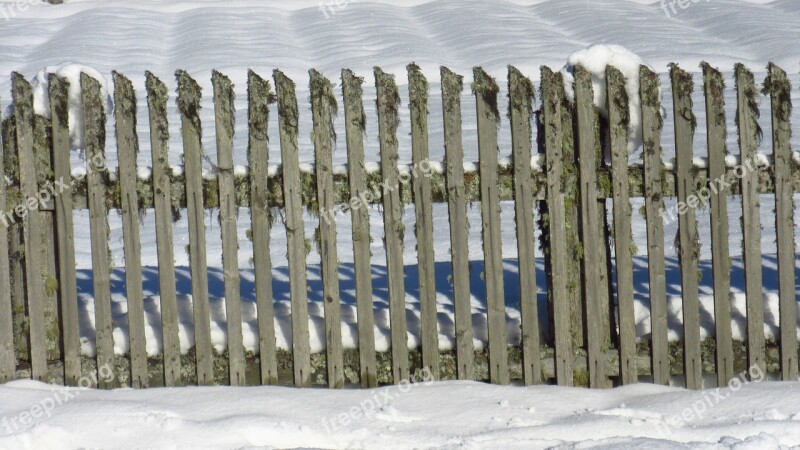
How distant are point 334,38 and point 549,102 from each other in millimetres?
10216

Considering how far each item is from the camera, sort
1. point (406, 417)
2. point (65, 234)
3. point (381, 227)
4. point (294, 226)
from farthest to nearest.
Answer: point (381, 227) → point (65, 234) → point (294, 226) → point (406, 417)

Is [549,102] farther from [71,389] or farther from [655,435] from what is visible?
[71,389]

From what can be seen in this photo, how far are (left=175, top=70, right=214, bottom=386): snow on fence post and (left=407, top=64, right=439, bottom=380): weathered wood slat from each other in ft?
3.16

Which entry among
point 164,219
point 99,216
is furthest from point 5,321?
point 164,219

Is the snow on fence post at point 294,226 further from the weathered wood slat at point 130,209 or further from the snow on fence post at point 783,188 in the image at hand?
the snow on fence post at point 783,188

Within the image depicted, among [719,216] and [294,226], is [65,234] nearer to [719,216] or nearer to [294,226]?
[294,226]

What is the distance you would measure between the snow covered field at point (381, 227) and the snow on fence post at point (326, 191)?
0.25 meters

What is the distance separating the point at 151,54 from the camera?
526 inches

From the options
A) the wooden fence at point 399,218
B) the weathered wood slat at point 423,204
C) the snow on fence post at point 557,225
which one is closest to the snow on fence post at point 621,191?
the wooden fence at point 399,218

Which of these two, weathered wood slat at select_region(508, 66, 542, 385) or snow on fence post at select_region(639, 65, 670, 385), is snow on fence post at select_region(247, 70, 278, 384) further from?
snow on fence post at select_region(639, 65, 670, 385)

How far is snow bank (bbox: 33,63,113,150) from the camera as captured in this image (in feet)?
14.9

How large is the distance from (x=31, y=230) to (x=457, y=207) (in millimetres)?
1960

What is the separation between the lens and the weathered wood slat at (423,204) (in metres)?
4.37

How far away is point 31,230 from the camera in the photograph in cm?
448
